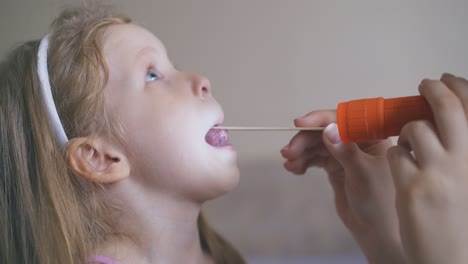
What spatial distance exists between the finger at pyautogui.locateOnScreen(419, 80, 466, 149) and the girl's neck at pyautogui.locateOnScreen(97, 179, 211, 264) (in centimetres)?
38

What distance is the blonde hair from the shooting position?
631 millimetres

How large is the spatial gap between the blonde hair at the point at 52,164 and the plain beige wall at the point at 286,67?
1.38 ft

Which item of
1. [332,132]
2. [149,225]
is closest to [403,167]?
[332,132]

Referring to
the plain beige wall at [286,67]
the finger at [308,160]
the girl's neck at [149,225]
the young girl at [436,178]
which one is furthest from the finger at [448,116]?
the plain beige wall at [286,67]

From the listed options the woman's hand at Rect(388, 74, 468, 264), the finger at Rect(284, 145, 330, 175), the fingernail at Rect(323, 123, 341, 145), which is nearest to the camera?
the woman's hand at Rect(388, 74, 468, 264)

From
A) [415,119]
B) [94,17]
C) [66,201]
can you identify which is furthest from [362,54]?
[66,201]

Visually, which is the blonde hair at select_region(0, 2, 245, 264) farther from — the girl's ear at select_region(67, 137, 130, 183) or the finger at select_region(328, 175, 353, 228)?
the finger at select_region(328, 175, 353, 228)

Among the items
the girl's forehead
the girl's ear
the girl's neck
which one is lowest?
the girl's neck

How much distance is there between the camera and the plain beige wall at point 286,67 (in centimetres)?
95

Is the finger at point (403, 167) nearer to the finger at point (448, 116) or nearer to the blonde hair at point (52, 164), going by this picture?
the finger at point (448, 116)

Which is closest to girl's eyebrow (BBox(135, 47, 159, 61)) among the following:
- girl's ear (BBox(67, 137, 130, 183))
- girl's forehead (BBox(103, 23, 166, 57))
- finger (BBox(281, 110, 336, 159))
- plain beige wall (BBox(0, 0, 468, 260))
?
girl's forehead (BBox(103, 23, 166, 57))

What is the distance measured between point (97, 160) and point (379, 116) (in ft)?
1.34

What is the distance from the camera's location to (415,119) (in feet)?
1.74

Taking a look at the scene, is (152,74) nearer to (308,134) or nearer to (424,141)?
(308,134)
